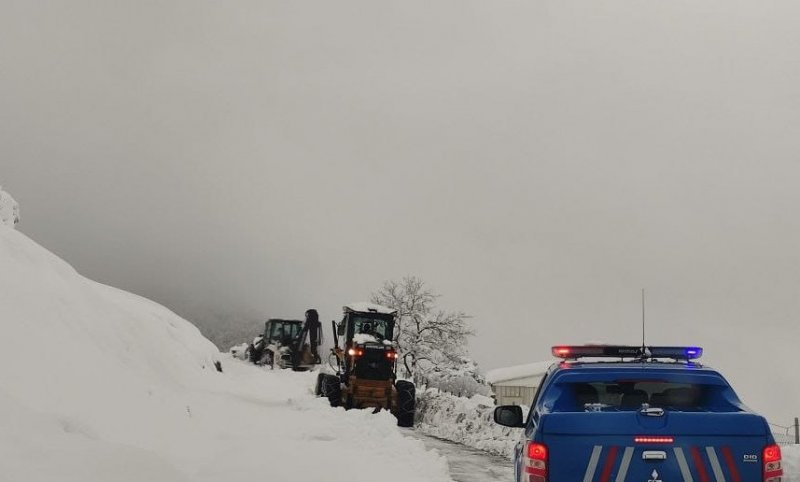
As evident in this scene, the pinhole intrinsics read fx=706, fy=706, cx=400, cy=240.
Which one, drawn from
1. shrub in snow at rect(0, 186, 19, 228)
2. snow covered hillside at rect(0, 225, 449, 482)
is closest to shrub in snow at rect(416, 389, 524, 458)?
snow covered hillside at rect(0, 225, 449, 482)

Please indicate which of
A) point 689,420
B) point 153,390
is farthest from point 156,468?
point 153,390

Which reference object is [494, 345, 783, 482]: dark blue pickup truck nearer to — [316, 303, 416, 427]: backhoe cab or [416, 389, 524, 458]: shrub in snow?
[416, 389, 524, 458]: shrub in snow

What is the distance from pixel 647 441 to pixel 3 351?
10.6 meters

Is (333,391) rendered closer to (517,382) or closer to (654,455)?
(654,455)

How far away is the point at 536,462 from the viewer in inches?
176

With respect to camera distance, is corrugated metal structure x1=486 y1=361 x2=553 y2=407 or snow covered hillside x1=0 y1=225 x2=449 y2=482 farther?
corrugated metal structure x1=486 y1=361 x2=553 y2=407

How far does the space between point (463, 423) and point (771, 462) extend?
18.0 metres

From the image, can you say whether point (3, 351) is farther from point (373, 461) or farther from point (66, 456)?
point (373, 461)

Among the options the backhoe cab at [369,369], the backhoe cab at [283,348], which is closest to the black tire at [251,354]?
the backhoe cab at [283,348]

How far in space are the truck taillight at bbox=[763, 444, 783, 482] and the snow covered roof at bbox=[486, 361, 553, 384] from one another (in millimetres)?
33848

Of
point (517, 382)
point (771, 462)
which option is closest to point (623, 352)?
point (771, 462)

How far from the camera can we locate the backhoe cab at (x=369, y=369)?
21.7 meters

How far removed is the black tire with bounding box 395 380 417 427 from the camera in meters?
22.0

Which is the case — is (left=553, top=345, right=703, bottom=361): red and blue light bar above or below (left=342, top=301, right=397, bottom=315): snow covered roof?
below
